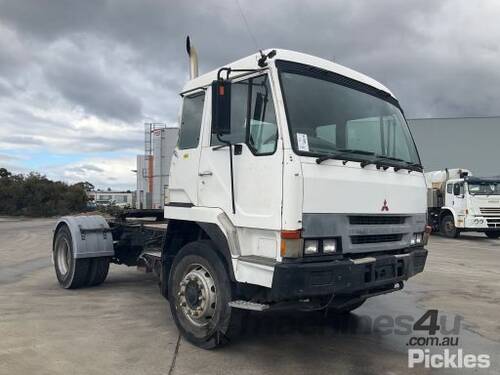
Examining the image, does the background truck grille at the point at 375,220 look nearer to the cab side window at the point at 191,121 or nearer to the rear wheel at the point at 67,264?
the cab side window at the point at 191,121

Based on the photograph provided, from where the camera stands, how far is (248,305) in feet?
13.8

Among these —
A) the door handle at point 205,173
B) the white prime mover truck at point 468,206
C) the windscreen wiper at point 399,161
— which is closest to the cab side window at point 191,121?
the door handle at point 205,173

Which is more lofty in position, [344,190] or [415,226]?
[344,190]

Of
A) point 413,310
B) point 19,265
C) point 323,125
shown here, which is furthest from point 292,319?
point 19,265

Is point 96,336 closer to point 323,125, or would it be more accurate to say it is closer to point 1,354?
point 1,354

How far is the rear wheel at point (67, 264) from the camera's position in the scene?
739cm

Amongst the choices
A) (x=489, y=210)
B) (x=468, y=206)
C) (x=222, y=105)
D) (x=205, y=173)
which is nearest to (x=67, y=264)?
(x=205, y=173)

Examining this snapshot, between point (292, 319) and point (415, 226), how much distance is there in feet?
6.52

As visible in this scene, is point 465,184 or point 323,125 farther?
point 465,184

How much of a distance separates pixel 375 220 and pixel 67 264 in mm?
5255

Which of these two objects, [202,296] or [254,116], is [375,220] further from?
[202,296]

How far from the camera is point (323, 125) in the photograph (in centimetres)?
448

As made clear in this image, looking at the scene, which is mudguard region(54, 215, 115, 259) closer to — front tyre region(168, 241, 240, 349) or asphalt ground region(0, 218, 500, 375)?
asphalt ground region(0, 218, 500, 375)

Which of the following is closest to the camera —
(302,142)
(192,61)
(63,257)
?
(302,142)
